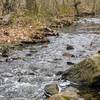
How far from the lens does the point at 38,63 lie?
12.8 metres

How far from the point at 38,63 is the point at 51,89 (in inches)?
152

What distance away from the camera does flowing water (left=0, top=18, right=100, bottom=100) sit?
9438mm

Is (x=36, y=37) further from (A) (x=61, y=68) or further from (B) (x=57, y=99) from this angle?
(B) (x=57, y=99)

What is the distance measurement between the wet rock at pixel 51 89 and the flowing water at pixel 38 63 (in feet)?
0.51

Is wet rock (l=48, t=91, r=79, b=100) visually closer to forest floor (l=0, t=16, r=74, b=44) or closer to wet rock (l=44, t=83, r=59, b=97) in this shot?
wet rock (l=44, t=83, r=59, b=97)

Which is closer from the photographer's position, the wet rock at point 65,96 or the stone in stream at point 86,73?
the wet rock at point 65,96

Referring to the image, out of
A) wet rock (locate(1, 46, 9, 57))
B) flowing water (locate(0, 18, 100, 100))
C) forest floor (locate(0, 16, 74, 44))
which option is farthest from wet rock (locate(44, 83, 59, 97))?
forest floor (locate(0, 16, 74, 44))

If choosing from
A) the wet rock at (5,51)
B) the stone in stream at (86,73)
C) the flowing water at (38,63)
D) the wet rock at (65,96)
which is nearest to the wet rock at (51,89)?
the flowing water at (38,63)

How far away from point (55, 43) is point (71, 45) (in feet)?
3.62

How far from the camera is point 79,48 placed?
51.8ft

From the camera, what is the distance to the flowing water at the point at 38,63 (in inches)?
372

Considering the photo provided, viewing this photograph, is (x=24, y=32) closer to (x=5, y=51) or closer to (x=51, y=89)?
(x=5, y=51)

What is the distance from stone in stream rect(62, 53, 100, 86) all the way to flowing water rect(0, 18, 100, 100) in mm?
526

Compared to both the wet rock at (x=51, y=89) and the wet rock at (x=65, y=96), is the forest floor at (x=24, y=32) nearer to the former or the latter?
the wet rock at (x=51, y=89)
